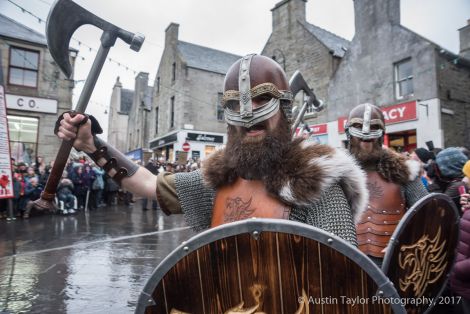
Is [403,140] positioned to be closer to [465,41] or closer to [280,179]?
[465,41]

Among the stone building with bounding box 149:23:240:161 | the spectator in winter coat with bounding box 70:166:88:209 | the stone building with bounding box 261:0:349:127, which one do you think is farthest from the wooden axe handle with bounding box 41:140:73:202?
the stone building with bounding box 149:23:240:161

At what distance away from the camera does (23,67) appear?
46.3ft

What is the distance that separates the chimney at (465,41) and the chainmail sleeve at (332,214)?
1713cm

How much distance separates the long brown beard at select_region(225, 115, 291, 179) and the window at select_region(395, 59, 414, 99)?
42.8 ft

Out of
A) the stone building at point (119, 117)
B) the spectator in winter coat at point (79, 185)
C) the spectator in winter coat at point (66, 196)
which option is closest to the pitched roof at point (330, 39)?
the spectator in winter coat at point (79, 185)

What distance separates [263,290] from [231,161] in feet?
2.16

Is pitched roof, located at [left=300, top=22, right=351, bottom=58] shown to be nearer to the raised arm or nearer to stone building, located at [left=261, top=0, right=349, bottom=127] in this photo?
stone building, located at [left=261, top=0, right=349, bottom=127]

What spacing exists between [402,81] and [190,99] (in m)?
14.0

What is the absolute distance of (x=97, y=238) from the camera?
627cm

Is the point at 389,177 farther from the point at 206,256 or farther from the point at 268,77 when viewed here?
the point at 206,256

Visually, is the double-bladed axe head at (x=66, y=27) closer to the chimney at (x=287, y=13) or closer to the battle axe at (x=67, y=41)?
the battle axe at (x=67, y=41)

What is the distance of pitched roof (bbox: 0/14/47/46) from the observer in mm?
13797

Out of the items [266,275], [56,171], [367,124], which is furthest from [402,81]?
[266,275]

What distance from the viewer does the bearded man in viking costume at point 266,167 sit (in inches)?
54.2
